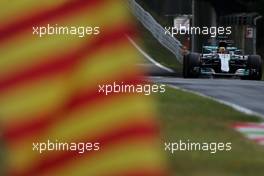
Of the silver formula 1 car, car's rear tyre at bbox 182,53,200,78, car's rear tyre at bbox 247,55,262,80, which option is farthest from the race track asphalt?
car's rear tyre at bbox 247,55,262,80

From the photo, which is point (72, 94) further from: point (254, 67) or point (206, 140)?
point (254, 67)

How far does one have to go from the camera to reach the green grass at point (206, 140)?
4906 millimetres

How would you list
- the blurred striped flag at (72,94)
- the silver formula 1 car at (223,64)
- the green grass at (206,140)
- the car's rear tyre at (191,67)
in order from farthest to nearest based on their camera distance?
1. the car's rear tyre at (191,67)
2. the silver formula 1 car at (223,64)
3. the green grass at (206,140)
4. the blurred striped flag at (72,94)

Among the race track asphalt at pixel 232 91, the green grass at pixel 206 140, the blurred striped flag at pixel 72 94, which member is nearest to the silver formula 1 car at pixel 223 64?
the race track asphalt at pixel 232 91

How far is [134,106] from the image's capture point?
1.65 meters

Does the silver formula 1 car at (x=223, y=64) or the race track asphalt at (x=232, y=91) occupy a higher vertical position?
the silver formula 1 car at (x=223, y=64)

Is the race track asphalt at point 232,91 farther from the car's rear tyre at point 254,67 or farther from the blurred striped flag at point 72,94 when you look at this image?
the blurred striped flag at point 72,94

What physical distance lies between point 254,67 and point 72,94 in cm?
1793

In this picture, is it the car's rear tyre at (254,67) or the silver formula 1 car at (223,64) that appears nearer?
the silver formula 1 car at (223,64)

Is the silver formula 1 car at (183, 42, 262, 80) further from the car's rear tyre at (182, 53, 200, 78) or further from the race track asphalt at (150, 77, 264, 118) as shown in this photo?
→ the race track asphalt at (150, 77, 264, 118)

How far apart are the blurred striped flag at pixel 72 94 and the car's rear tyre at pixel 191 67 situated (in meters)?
15.7

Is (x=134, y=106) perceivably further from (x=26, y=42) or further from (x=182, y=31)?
(x=182, y=31)

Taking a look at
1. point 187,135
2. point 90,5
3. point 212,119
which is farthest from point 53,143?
point 212,119

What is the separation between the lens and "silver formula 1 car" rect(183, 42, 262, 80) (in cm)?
1717
